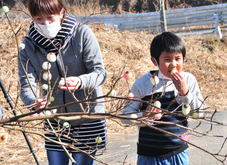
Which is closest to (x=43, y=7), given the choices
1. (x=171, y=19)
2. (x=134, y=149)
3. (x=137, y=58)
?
(x=134, y=149)

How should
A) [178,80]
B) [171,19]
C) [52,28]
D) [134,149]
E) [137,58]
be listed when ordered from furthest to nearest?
[171,19]
[137,58]
[134,149]
[52,28]
[178,80]

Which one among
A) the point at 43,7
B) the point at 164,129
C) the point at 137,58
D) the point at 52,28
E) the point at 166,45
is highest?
the point at 43,7

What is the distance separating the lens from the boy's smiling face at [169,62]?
8.40 feet

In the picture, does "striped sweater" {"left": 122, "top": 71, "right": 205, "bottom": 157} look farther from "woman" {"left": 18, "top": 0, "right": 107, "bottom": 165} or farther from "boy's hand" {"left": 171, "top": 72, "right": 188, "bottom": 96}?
"woman" {"left": 18, "top": 0, "right": 107, "bottom": 165}

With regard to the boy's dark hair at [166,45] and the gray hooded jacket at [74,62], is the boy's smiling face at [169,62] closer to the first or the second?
the boy's dark hair at [166,45]

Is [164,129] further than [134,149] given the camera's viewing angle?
No

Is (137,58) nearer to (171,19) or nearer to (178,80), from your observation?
(171,19)

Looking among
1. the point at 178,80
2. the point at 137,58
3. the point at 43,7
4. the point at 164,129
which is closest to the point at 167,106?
the point at 164,129

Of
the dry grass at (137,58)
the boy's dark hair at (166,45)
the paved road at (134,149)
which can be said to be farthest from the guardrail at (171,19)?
the boy's dark hair at (166,45)

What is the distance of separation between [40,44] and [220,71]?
6674 mm

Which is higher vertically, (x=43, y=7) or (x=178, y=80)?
(x=43, y=7)

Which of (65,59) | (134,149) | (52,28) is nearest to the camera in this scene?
(52,28)

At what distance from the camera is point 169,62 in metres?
2.59

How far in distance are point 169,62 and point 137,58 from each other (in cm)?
614
